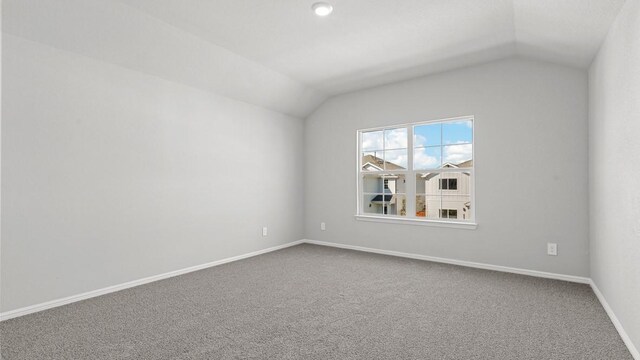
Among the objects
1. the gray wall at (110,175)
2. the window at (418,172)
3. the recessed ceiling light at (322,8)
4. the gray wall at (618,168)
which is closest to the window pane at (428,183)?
the window at (418,172)

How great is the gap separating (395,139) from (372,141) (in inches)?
15.7

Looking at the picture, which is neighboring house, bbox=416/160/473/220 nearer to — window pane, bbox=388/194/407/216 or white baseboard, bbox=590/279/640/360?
window pane, bbox=388/194/407/216

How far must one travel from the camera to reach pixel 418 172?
452 centimetres

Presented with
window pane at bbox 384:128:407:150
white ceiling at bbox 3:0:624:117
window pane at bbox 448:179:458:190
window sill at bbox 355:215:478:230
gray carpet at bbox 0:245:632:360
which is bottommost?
gray carpet at bbox 0:245:632:360

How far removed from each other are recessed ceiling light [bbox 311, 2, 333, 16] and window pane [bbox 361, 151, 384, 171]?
8.41ft

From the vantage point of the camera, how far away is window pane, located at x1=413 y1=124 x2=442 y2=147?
14.3 ft

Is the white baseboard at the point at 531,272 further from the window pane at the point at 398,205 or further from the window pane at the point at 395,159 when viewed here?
the window pane at the point at 395,159

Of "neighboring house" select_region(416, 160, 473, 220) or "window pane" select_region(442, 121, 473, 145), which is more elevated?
"window pane" select_region(442, 121, 473, 145)

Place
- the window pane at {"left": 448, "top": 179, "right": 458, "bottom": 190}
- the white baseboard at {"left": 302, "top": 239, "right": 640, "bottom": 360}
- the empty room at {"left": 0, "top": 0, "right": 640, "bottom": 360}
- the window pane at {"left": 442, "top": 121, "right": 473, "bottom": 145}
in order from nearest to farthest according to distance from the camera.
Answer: the white baseboard at {"left": 302, "top": 239, "right": 640, "bottom": 360}
the empty room at {"left": 0, "top": 0, "right": 640, "bottom": 360}
the window pane at {"left": 442, "top": 121, "right": 473, "bottom": 145}
the window pane at {"left": 448, "top": 179, "right": 458, "bottom": 190}

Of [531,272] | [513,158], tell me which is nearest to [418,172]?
[513,158]

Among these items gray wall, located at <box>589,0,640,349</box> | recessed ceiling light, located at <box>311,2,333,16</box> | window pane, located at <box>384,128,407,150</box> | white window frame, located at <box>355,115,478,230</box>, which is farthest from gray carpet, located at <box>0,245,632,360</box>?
recessed ceiling light, located at <box>311,2,333,16</box>

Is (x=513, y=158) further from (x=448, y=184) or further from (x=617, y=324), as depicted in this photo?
(x=617, y=324)

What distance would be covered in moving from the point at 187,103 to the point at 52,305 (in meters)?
2.44

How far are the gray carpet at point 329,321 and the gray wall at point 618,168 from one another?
301 mm
